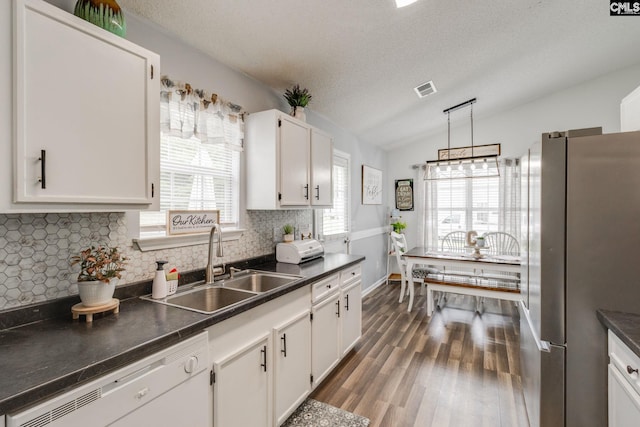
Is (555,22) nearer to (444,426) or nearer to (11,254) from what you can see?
(444,426)

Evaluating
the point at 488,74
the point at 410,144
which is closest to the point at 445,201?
the point at 410,144

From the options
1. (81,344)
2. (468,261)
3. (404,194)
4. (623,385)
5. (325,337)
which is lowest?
(325,337)

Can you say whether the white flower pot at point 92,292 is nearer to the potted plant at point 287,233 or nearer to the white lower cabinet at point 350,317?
the potted plant at point 287,233

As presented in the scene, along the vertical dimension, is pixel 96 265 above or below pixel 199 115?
below

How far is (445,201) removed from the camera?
5465 mm

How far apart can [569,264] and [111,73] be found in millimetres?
2274

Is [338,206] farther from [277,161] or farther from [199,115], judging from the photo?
[199,115]

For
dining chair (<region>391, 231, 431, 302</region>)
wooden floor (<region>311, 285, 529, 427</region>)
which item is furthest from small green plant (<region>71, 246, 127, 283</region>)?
dining chair (<region>391, 231, 431, 302</region>)

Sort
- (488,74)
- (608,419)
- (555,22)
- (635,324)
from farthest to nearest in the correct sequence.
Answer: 1. (488,74)
2. (555,22)
3. (608,419)
4. (635,324)

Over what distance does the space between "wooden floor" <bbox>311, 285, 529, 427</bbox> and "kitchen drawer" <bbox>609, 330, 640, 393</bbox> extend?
3.29 feet

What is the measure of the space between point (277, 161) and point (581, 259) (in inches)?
76.2

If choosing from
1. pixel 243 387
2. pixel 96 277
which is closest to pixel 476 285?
pixel 243 387

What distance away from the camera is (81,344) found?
3.52 ft

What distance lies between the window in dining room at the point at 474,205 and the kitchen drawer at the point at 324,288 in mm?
3340
